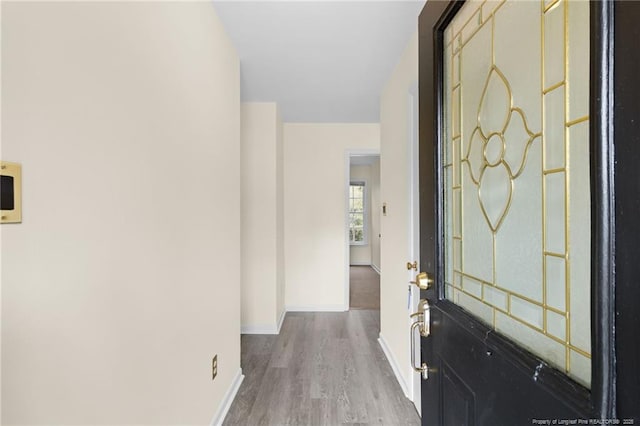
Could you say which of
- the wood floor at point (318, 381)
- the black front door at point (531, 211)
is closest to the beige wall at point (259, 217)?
the wood floor at point (318, 381)

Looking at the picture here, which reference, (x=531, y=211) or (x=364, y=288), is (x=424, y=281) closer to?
(x=531, y=211)

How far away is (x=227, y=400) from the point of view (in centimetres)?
192

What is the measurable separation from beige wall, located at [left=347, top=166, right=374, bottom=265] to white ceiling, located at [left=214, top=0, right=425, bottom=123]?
4.18 metres

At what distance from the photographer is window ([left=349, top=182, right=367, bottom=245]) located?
7465 millimetres

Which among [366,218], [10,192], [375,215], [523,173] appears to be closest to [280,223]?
[10,192]

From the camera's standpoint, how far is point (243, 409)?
1940 millimetres

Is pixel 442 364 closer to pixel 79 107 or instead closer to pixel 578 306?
pixel 578 306

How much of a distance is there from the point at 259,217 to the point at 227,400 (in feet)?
5.98

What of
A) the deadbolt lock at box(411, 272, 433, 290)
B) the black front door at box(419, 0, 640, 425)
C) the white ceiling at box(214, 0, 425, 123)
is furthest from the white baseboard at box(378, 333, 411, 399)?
the white ceiling at box(214, 0, 425, 123)

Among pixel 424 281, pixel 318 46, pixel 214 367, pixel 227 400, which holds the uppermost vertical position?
pixel 318 46

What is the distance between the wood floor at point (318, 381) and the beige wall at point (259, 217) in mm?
266

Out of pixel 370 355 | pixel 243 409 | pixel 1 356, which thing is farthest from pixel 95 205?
pixel 370 355

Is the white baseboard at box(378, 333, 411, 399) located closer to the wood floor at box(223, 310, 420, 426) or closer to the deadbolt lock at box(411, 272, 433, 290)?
the wood floor at box(223, 310, 420, 426)

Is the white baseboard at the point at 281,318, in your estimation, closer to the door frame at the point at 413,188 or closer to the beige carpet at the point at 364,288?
the beige carpet at the point at 364,288
